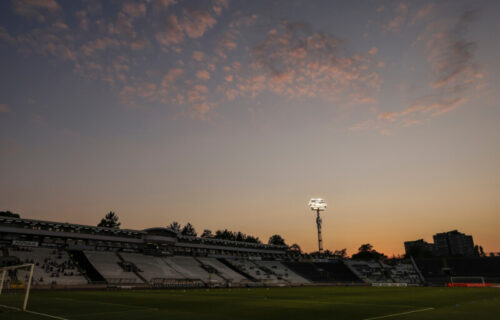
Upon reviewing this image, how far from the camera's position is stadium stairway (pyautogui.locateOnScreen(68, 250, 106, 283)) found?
61059 millimetres

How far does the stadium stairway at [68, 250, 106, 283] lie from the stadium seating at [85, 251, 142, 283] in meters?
0.81

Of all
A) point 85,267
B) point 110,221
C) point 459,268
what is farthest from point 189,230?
point 459,268

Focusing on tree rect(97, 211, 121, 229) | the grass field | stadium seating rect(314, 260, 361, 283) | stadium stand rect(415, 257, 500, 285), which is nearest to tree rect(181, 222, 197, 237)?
tree rect(97, 211, 121, 229)

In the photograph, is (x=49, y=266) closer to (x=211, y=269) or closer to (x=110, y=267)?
(x=110, y=267)

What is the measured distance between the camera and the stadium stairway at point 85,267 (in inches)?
2404

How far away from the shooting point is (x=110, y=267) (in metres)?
68.0

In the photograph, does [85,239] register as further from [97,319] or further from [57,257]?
[97,319]

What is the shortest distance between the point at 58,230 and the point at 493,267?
398 ft

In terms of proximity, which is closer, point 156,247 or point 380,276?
point 156,247

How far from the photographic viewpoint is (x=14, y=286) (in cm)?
4509

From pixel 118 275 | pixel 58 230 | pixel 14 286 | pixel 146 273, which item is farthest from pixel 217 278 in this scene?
pixel 14 286

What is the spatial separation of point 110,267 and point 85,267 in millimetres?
4887

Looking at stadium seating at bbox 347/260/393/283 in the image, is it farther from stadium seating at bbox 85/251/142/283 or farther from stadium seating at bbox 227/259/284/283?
stadium seating at bbox 85/251/142/283

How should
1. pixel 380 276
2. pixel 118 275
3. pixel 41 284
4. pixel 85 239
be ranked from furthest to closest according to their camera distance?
1. pixel 380 276
2. pixel 85 239
3. pixel 118 275
4. pixel 41 284
